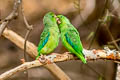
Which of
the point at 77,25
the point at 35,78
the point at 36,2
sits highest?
the point at 36,2

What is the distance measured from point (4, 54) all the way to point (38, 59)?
2.52m

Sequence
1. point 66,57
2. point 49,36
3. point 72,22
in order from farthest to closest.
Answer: point 72,22 → point 66,57 → point 49,36

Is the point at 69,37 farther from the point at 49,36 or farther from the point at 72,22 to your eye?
the point at 72,22

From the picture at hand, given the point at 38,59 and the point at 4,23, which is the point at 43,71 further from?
the point at 38,59

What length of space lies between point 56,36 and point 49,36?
0.10ft

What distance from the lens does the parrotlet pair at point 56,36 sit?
1.47 m

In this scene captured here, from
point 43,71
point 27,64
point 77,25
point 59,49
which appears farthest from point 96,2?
point 27,64

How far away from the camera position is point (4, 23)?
→ 1.88 metres

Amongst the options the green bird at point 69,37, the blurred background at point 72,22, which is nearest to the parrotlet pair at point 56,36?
the green bird at point 69,37

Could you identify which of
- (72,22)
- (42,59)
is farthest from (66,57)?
(72,22)

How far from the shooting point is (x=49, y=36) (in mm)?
1479

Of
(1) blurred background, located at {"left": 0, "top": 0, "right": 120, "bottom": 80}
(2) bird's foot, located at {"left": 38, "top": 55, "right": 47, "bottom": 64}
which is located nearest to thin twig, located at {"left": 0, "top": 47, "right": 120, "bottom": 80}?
(2) bird's foot, located at {"left": 38, "top": 55, "right": 47, "bottom": 64}

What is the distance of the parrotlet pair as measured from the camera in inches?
57.9

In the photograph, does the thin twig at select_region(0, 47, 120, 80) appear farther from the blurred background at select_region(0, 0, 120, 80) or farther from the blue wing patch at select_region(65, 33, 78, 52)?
the blurred background at select_region(0, 0, 120, 80)
